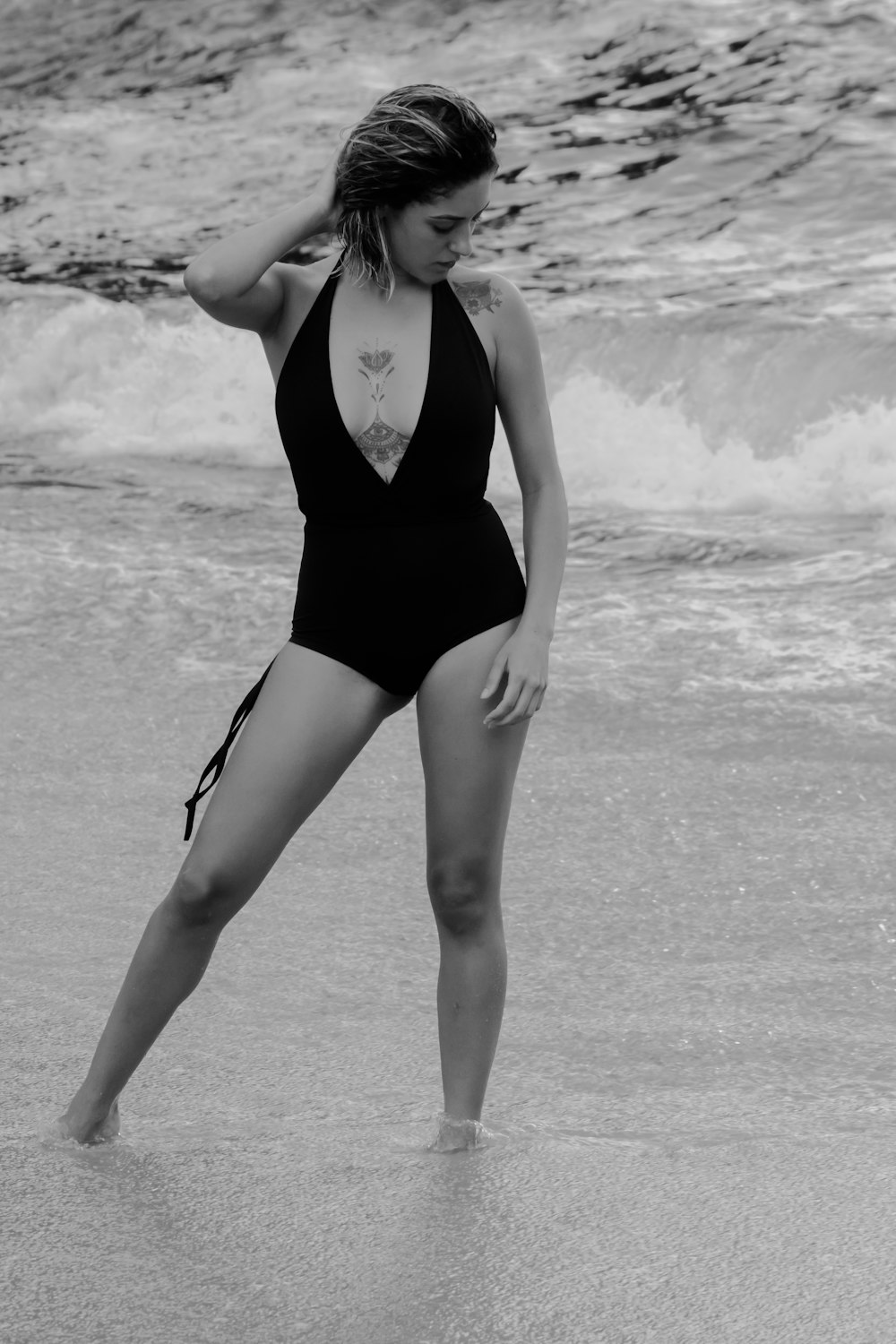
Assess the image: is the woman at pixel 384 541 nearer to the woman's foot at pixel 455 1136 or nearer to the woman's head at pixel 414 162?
Answer: the woman's head at pixel 414 162

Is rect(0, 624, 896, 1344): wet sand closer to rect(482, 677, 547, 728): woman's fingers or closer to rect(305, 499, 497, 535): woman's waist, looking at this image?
rect(482, 677, 547, 728): woman's fingers

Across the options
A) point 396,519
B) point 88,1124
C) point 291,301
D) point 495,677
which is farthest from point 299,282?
point 88,1124

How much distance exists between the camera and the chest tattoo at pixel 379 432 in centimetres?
295

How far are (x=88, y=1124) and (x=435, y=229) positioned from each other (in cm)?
173

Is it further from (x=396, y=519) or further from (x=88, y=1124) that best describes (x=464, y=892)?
(x=88, y=1124)

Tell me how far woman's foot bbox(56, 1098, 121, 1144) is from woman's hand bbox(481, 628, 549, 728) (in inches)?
40.0

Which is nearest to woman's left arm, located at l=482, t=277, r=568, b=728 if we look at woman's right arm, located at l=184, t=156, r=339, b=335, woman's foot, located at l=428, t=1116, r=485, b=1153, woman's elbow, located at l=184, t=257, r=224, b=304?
woman's right arm, located at l=184, t=156, r=339, b=335

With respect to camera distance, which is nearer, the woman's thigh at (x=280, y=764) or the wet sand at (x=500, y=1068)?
the wet sand at (x=500, y=1068)

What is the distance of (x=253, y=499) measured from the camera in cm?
827

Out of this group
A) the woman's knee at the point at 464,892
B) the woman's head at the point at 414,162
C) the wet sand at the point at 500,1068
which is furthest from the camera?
the woman's knee at the point at 464,892

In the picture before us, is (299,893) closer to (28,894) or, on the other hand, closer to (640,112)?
(28,894)

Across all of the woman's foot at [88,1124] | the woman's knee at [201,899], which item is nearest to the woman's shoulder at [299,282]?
the woman's knee at [201,899]

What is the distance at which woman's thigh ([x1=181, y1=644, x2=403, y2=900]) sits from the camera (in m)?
2.91

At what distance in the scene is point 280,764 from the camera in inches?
115
